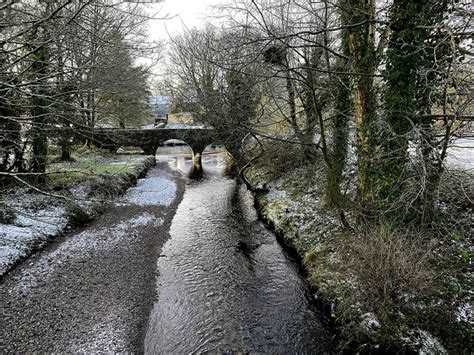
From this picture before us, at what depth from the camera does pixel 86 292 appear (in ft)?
23.0

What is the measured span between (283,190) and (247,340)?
27.5ft

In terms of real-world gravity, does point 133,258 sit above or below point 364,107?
below

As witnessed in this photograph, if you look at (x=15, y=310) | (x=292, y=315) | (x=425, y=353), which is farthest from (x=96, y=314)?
(x=425, y=353)

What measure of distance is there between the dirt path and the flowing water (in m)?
0.41

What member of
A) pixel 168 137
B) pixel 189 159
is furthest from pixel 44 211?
pixel 189 159

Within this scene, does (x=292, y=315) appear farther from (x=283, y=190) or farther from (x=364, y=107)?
(x=283, y=190)

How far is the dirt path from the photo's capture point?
5.56 meters

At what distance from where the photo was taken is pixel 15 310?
20.3ft

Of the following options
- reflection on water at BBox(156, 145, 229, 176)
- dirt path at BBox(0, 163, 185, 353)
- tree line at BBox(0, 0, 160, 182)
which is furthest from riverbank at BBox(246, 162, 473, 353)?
reflection on water at BBox(156, 145, 229, 176)

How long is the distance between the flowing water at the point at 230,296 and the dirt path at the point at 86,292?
41 centimetres

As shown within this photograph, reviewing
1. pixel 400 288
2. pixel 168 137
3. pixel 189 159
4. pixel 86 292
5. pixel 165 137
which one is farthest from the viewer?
pixel 189 159

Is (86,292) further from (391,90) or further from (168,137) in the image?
(168,137)

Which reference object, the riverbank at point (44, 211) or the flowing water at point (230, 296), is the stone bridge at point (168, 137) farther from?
the flowing water at point (230, 296)

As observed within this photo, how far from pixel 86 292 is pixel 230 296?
127 inches
